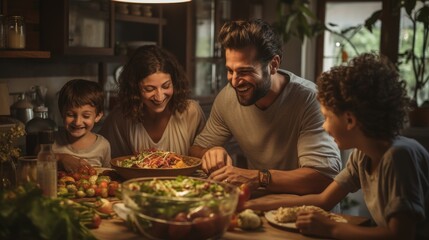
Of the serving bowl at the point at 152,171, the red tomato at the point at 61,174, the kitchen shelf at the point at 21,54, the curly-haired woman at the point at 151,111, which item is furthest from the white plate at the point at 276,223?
the kitchen shelf at the point at 21,54

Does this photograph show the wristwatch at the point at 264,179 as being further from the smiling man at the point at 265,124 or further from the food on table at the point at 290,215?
the food on table at the point at 290,215

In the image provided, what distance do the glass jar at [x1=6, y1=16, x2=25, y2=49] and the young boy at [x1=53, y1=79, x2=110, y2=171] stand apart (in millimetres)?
806

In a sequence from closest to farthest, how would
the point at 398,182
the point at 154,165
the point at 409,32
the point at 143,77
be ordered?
1. the point at 398,182
2. the point at 154,165
3. the point at 143,77
4. the point at 409,32

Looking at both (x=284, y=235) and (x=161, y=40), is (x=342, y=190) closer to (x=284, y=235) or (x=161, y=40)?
(x=284, y=235)

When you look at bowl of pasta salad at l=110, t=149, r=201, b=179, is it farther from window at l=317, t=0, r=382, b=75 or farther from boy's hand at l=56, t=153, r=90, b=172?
window at l=317, t=0, r=382, b=75

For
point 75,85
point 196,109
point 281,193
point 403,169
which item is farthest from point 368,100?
point 75,85

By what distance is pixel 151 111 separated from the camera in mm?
2688

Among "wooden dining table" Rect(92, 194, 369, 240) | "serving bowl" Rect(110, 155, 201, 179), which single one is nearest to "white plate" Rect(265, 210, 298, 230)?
"wooden dining table" Rect(92, 194, 369, 240)

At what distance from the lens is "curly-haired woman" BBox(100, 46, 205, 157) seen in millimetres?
2561

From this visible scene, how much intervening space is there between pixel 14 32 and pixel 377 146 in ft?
7.70

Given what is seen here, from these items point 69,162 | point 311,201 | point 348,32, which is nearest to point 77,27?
point 69,162

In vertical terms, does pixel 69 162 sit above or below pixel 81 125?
below

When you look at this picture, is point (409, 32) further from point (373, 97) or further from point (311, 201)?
point (373, 97)

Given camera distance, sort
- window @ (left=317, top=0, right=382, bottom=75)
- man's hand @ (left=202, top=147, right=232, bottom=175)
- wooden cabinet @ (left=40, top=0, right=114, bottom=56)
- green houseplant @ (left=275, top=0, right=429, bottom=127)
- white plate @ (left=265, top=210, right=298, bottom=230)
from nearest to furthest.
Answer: white plate @ (left=265, top=210, right=298, bottom=230)
man's hand @ (left=202, top=147, right=232, bottom=175)
wooden cabinet @ (left=40, top=0, right=114, bottom=56)
green houseplant @ (left=275, top=0, right=429, bottom=127)
window @ (left=317, top=0, right=382, bottom=75)
